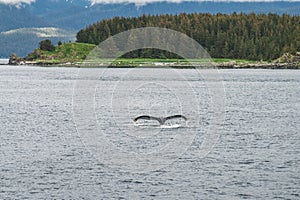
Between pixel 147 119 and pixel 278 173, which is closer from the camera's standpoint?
pixel 278 173

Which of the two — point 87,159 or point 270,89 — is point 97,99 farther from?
point 87,159

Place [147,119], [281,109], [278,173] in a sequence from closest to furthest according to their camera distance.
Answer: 1. [278,173]
2. [147,119]
3. [281,109]

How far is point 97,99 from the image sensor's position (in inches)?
5000

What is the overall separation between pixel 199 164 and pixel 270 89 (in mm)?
104331

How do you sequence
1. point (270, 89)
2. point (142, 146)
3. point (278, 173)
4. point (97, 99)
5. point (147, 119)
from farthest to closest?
point (270, 89)
point (97, 99)
point (147, 119)
point (142, 146)
point (278, 173)

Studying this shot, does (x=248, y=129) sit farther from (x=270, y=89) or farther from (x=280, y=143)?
(x=270, y=89)

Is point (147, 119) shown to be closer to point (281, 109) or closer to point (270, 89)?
point (281, 109)

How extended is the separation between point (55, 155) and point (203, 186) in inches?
679

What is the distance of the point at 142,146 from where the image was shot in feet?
215

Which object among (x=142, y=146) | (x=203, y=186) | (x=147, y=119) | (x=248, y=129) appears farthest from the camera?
(x=147, y=119)

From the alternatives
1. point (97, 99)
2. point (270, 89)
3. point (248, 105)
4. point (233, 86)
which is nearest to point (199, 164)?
point (248, 105)

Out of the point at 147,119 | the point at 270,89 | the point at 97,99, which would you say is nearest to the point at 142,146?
the point at 147,119

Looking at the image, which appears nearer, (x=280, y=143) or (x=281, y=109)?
(x=280, y=143)

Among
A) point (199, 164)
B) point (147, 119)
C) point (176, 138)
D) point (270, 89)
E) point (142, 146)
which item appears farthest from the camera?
point (270, 89)
